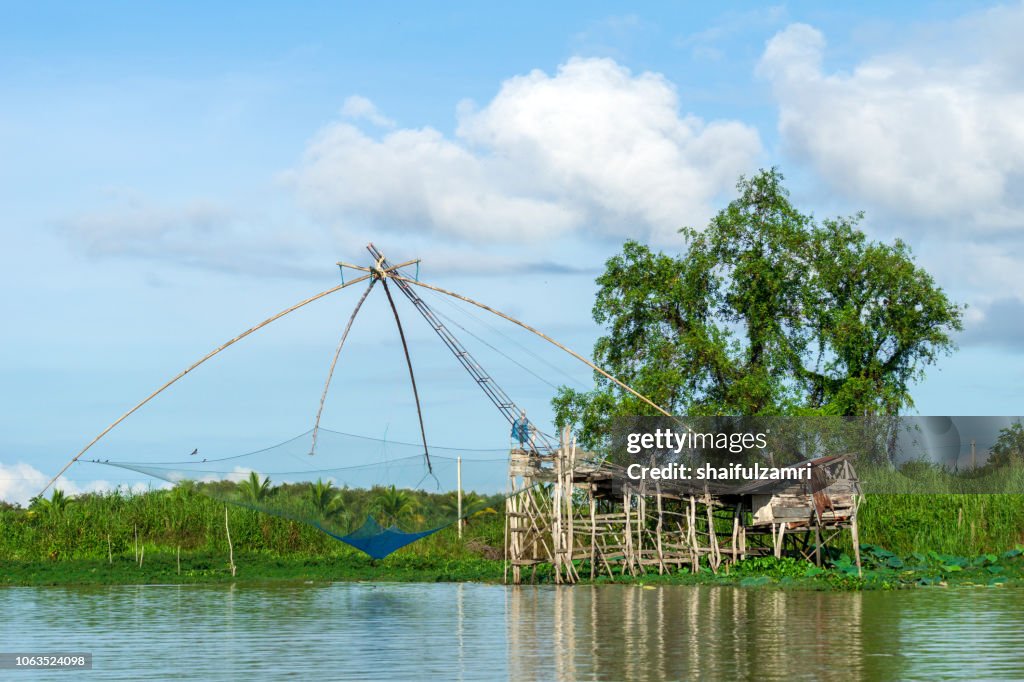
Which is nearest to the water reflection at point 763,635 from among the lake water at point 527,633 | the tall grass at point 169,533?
the lake water at point 527,633

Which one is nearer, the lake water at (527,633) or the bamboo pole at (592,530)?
the lake water at (527,633)

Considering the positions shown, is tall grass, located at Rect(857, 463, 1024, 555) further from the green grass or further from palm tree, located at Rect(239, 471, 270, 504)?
palm tree, located at Rect(239, 471, 270, 504)

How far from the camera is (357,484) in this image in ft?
67.9

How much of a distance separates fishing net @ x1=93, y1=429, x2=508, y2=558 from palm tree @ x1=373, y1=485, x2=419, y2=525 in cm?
2

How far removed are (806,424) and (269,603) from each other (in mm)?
13166

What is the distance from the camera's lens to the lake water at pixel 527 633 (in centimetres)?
1223

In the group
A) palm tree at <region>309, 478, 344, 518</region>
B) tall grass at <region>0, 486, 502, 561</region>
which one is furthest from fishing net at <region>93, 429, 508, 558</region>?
tall grass at <region>0, 486, 502, 561</region>

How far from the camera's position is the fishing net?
20422 millimetres

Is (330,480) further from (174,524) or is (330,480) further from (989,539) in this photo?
(989,539)

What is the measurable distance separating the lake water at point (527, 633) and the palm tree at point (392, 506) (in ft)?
4.67

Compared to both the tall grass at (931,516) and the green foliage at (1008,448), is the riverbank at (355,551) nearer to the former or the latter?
the tall grass at (931,516)

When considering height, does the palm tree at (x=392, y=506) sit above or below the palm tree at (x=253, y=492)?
below

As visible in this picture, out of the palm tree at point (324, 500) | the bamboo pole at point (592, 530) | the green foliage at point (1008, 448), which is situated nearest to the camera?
the palm tree at point (324, 500)

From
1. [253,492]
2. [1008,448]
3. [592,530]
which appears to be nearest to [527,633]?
→ [592,530]
